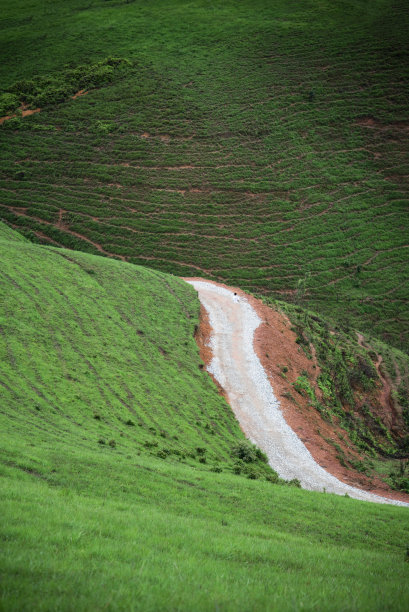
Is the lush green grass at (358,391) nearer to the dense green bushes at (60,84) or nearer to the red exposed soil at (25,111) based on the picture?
the red exposed soil at (25,111)

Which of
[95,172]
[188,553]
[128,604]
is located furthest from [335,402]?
[95,172]

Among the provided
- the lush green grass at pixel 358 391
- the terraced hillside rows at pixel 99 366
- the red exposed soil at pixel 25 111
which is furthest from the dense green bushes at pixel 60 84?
the lush green grass at pixel 358 391

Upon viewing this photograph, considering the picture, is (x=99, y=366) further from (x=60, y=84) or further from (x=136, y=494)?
(x=60, y=84)

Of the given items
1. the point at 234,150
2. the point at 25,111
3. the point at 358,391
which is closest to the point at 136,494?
the point at 358,391

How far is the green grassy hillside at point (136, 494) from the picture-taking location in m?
7.19

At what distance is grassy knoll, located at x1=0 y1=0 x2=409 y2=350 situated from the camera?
207 ft

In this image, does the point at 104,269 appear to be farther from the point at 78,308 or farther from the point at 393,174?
the point at 393,174

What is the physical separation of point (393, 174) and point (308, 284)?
2772cm

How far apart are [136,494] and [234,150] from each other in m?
→ 71.2

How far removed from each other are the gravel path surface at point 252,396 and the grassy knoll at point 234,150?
824 inches

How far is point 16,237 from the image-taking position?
4794cm

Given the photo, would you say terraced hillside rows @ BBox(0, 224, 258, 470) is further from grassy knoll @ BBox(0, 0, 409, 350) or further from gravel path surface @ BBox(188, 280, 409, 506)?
grassy knoll @ BBox(0, 0, 409, 350)

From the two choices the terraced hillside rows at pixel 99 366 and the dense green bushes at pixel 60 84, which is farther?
the dense green bushes at pixel 60 84

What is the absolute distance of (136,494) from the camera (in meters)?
13.4
